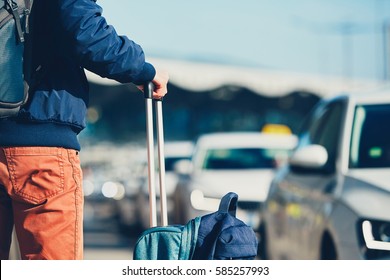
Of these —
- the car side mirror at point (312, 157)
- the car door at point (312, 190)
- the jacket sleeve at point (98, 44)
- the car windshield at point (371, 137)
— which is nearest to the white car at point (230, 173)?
the car door at point (312, 190)

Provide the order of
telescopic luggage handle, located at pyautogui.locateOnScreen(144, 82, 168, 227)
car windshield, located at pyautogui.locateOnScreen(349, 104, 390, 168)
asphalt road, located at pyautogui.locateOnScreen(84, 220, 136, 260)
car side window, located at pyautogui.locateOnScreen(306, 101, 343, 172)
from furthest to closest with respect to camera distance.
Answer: asphalt road, located at pyautogui.locateOnScreen(84, 220, 136, 260) < car side window, located at pyautogui.locateOnScreen(306, 101, 343, 172) < car windshield, located at pyautogui.locateOnScreen(349, 104, 390, 168) < telescopic luggage handle, located at pyautogui.locateOnScreen(144, 82, 168, 227)

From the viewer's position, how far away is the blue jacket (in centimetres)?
418

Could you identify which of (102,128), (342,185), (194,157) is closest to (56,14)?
(342,185)

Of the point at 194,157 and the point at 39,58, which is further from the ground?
the point at 39,58

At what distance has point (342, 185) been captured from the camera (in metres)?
7.50

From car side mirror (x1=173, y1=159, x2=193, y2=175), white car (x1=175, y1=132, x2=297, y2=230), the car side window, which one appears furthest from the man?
car side mirror (x1=173, y1=159, x2=193, y2=175)

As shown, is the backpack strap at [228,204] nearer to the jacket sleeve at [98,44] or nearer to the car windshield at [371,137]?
the jacket sleeve at [98,44]

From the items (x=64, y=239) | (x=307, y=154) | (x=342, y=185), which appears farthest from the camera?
(x=307, y=154)

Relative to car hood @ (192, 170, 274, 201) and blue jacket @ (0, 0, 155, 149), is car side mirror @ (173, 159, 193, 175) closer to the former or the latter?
car hood @ (192, 170, 274, 201)

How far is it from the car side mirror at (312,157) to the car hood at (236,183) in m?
5.46
